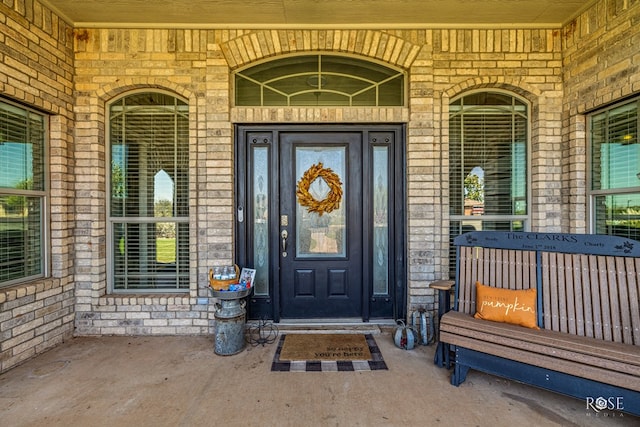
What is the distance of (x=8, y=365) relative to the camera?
2.81m

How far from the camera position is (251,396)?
2.41 metres

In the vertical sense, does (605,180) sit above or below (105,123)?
below

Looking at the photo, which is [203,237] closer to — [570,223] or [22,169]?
[22,169]

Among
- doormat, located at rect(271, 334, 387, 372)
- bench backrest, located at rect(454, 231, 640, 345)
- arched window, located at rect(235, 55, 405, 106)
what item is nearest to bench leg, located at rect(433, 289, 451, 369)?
bench backrest, located at rect(454, 231, 640, 345)

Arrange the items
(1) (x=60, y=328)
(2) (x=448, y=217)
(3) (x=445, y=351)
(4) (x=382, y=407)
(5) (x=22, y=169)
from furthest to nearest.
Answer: (2) (x=448, y=217) < (1) (x=60, y=328) < (5) (x=22, y=169) < (3) (x=445, y=351) < (4) (x=382, y=407)

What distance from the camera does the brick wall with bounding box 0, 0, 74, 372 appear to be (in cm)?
283

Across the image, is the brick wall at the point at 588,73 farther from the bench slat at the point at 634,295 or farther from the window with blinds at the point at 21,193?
the window with blinds at the point at 21,193

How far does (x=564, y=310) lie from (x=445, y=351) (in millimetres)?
948

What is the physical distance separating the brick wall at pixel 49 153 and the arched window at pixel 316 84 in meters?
1.77

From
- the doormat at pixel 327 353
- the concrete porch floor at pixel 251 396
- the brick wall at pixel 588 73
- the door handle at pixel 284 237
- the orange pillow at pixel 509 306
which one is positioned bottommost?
the concrete porch floor at pixel 251 396

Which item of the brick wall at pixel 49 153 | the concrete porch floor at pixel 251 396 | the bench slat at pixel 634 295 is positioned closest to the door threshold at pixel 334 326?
the concrete porch floor at pixel 251 396

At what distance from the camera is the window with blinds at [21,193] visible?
116 inches

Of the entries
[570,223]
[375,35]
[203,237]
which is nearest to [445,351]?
[570,223]

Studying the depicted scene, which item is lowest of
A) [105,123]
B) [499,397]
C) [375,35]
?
[499,397]
